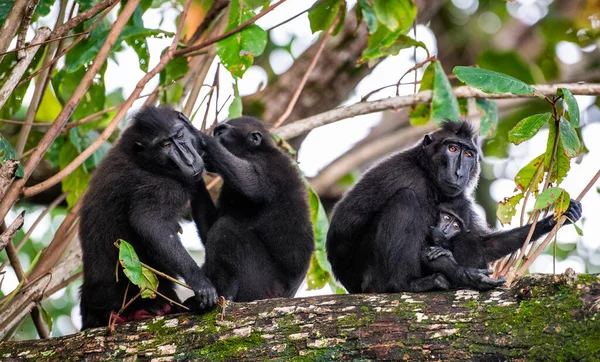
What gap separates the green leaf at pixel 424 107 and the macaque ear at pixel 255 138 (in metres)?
1.83

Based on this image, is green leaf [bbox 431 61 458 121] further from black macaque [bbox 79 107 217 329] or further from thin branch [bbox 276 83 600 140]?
black macaque [bbox 79 107 217 329]

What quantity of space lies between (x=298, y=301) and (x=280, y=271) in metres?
1.57

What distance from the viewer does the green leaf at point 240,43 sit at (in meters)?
6.55

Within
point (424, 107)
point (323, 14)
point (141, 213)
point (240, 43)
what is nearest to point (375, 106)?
point (424, 107)

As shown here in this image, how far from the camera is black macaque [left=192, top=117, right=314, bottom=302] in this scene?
617cm

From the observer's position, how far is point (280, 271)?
650 centimetres

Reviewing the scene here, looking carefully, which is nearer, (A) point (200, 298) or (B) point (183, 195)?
(A) point (200, 298)

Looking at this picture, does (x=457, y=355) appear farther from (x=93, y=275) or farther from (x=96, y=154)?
(x=96, y=154)

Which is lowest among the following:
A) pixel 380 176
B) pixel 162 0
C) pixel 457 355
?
pixel 457 355

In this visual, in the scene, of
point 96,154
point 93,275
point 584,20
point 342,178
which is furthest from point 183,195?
point 584,20

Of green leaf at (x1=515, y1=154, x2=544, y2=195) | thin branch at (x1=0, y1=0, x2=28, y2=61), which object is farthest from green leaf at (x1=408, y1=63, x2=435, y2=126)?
thin branch at (x1=0, y1=0, x2=28, y2=61)

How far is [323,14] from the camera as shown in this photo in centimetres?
752

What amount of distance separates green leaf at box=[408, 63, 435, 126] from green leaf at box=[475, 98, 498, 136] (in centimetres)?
54

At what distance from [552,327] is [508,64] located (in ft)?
19.9
